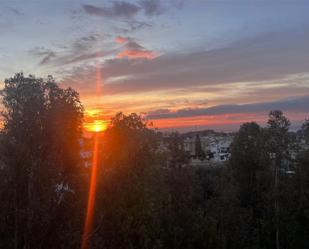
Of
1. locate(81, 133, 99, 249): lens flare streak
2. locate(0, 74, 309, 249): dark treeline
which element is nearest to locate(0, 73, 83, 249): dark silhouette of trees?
locate(0, 74, 309, 249): dark treeline

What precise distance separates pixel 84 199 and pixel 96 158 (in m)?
1.40

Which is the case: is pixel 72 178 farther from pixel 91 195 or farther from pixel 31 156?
pixel 31 156

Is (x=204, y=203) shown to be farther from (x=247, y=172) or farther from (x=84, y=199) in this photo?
(x=84, y=199)

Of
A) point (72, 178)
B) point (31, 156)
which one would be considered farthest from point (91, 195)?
point (31, 156)

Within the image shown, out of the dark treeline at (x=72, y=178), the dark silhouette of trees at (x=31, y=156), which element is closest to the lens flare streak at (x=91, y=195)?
the dark treeline at (x=72, y=178)

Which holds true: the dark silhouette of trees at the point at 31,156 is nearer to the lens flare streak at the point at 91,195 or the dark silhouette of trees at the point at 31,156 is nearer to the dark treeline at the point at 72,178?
the dark treeline at the point at 72,178

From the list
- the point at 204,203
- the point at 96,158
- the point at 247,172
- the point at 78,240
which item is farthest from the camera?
the point at 247,172

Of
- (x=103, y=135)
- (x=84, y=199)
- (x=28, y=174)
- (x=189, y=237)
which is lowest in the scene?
(x=189, y=237)

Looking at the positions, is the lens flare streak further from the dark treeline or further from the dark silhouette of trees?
the dark silhouette of trees

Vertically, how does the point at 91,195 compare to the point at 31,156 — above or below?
below

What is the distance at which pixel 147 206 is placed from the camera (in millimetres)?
16109

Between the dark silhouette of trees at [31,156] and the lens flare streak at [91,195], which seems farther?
the lens flare streak at [91,195]

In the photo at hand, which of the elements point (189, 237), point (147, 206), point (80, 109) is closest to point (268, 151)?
point (189, 237)

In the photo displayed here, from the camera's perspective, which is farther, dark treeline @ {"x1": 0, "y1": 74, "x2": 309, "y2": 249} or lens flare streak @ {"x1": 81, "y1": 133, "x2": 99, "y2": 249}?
lens flare streak @ {"x1": 81, "y1": 133, "x2": 99, "y2": 249}
